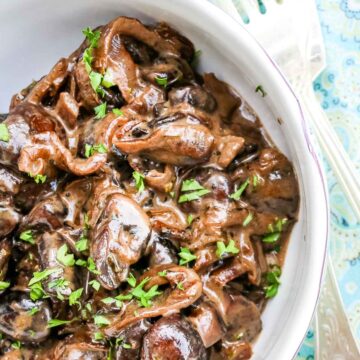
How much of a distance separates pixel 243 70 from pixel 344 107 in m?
0.95

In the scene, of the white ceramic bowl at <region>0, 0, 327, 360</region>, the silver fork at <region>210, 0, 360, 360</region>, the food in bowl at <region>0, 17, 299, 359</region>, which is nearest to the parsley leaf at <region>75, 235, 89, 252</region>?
the food in bowl at <region>0, 17, 299, 359</region>

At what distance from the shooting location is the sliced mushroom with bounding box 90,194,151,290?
2812 mm

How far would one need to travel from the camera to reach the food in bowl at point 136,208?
2.86m

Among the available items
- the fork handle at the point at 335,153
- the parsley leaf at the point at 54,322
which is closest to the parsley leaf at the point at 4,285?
the parsley leaf at the point at 54,322

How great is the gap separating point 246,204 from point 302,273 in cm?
40

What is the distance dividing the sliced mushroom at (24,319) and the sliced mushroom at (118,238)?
1.24 ft

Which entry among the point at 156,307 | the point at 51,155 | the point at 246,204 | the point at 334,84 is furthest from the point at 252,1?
the point at 156,307

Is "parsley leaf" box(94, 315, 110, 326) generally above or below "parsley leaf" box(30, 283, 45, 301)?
below

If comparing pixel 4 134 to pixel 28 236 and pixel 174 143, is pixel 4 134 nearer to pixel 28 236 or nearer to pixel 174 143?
pixel 28 236

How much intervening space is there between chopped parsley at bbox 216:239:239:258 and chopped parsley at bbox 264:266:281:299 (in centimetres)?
28

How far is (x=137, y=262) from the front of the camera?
3018 mm

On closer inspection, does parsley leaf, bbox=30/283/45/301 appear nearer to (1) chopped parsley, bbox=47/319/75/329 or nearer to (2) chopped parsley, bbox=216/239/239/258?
(1) chopped parsley, bbox=47/319/75/329

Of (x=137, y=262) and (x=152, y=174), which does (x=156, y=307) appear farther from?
(x=152, y=174)

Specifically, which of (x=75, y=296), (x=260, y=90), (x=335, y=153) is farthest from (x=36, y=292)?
(x=335, y=153)
